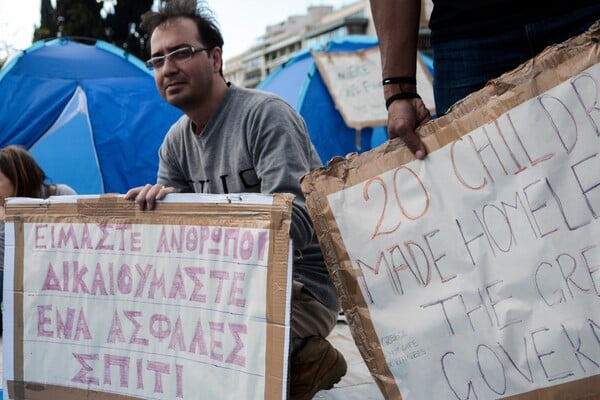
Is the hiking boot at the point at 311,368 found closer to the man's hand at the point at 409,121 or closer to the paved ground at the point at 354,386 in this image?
the paved ground at the point at 354,386

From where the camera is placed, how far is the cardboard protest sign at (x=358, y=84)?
19.0 ft

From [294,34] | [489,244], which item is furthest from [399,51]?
[294,34]

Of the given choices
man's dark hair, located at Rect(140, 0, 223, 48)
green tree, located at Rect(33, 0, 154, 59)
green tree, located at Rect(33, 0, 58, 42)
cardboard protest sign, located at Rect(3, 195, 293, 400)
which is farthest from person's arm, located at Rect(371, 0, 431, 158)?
green tree, located at Rect(33, 0, 58, 42)

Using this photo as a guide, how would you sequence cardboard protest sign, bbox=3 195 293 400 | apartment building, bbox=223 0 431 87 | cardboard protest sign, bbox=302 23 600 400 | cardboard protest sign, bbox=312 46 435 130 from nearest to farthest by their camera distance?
cardboard protest sign, bbox=302 23 600 400 < cardboard protest sign, bbox=3 195 293 400 < cardboard protest sign, bbox=312 46 435 130 < apartment building, bbox=223 0 431 87

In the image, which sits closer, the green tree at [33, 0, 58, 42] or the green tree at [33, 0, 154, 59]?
the green tree at [33, 0, 154, 59]

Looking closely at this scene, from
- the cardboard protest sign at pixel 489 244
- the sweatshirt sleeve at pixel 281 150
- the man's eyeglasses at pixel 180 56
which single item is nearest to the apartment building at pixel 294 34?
the man's eyeglasses at pixel 180 56

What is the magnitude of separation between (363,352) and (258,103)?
83 centimetres

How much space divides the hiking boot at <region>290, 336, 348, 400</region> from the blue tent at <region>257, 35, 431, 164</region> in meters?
4.01

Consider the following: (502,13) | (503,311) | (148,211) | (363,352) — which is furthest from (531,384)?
(148,211)

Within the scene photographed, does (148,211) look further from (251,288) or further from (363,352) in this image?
(363,352)

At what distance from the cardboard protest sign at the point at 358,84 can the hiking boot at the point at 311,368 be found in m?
4.09

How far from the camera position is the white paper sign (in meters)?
1.16

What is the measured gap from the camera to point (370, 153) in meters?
1.35

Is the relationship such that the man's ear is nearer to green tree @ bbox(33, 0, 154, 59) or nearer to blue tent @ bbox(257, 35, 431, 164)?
blue tent @ bbox(257, 35, 431, 164)
